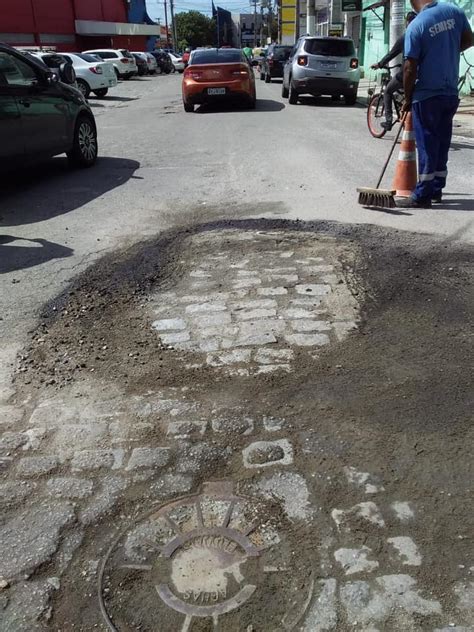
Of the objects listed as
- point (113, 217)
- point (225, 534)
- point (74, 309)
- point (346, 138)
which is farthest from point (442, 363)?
point (346, 138)

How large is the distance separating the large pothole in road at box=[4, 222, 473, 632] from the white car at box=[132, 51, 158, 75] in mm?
49421

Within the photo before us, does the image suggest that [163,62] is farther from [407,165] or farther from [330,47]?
[407,165]

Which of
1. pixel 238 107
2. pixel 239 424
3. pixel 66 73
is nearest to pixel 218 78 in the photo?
pixel 238 107

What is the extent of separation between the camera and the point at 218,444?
10.0 feet

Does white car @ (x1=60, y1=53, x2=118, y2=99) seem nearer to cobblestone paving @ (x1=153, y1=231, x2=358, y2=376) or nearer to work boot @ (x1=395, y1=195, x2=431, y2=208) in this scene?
work boot @ (x1=395, y1=195, x2=431, y2=208)

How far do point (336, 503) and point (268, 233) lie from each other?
389cm

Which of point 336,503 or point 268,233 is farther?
point 268,233

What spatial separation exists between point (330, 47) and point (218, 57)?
351 centimetres

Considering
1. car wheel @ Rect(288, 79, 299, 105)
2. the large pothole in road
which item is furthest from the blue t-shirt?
car wheel @ Rect(288, 79, 299, 105)

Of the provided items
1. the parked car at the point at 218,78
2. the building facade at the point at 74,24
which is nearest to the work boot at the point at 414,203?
the parked car at the point at 218,78

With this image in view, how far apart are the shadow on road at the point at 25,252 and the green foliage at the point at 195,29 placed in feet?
394

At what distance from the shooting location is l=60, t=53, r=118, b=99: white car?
84.7 feet

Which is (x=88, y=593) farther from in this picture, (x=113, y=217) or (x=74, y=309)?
(x=113, y=217)

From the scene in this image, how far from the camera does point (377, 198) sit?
6.98m
